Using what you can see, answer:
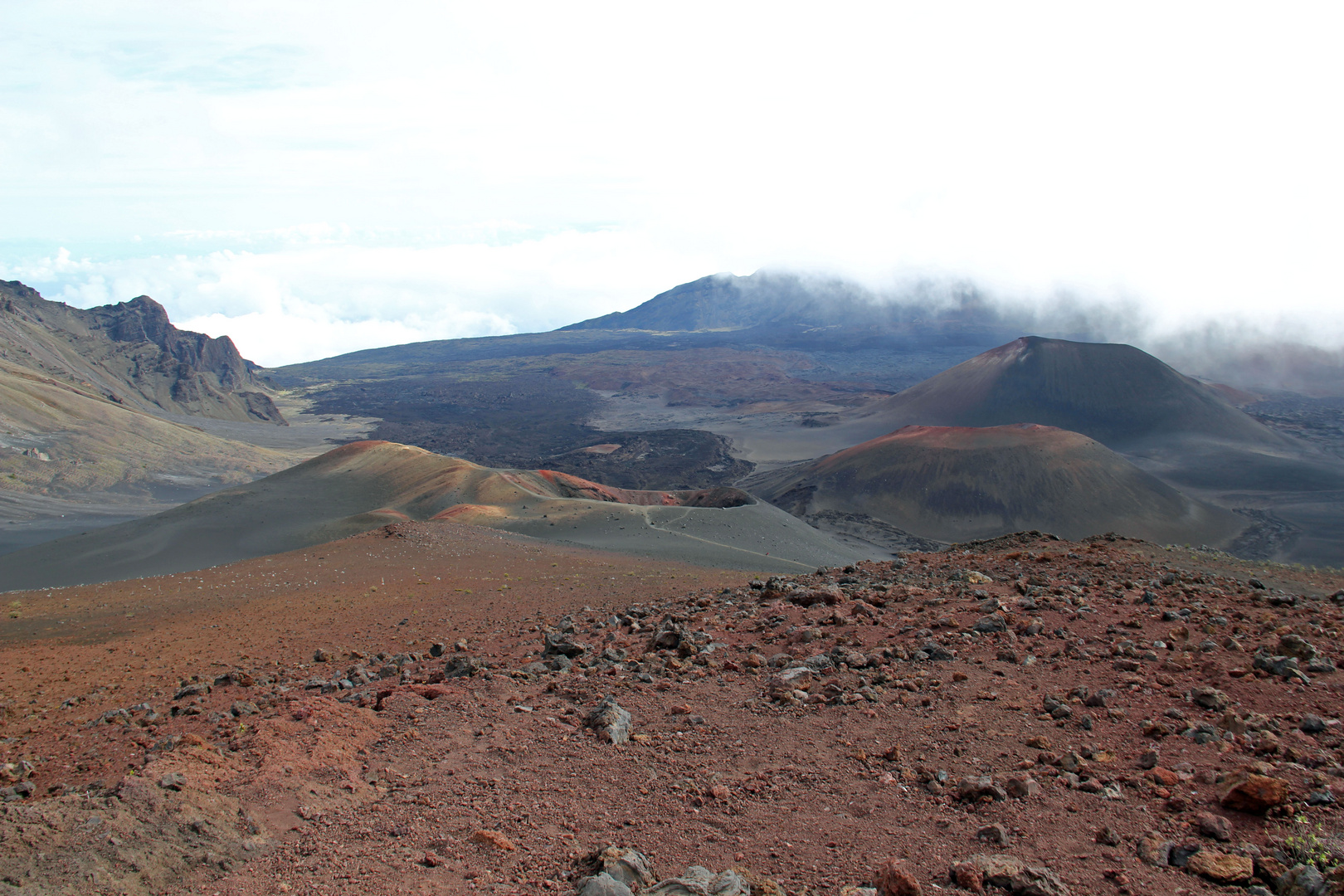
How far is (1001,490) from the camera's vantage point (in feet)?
158

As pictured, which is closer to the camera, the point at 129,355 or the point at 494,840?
the point at 494,840

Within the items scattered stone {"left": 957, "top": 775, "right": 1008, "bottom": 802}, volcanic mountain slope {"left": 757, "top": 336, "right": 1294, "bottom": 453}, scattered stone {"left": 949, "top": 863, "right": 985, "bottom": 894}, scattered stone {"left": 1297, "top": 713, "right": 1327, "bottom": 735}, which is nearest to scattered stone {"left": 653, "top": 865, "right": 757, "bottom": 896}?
scattered stone {"left": 949, "top": 863, "right": 985, "bottom": 894}

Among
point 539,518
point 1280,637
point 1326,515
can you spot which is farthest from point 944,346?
point 1280,637

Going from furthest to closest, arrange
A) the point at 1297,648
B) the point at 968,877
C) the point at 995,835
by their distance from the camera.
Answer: the point at 1297,648, the point at 995,835, the point at 968,877

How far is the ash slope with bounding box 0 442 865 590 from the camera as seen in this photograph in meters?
26.6

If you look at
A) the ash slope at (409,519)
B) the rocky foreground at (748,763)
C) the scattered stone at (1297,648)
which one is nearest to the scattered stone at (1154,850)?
the rocky foreground at (748,763)

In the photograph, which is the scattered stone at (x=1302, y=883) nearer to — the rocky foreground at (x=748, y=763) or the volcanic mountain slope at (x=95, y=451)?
the rocky foreground at (x=748, y=763)

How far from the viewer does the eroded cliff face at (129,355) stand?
271 feet

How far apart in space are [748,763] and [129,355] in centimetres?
11414

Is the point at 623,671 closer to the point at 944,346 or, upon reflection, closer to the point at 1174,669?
the point at 1174,669

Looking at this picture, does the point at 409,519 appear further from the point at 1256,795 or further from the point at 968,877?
the point at 1256,795

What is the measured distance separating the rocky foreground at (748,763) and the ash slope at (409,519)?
14573mm

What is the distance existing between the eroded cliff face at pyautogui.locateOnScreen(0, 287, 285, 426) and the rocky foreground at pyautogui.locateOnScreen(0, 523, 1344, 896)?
88.5 m

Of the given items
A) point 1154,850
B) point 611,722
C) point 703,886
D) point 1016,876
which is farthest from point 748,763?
point 1154,850
